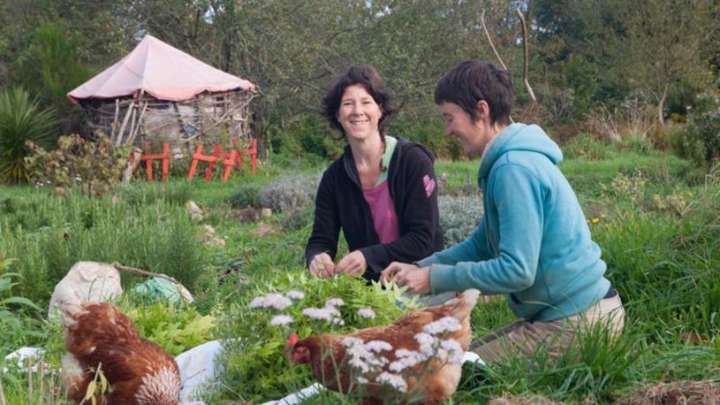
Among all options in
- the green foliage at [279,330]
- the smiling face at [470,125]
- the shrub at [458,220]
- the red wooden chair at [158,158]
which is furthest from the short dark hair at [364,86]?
the red wooden chair at [158,158]

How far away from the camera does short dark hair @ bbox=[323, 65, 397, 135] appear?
4969mm

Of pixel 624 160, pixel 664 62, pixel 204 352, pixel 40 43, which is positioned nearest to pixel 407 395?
pixel 204 352

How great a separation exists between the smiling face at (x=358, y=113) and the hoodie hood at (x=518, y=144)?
4.52ft

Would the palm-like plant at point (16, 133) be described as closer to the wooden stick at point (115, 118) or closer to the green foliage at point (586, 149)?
the wooden stick at point (115, 118)

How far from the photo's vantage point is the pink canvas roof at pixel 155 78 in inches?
743

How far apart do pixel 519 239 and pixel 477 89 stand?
64 cm

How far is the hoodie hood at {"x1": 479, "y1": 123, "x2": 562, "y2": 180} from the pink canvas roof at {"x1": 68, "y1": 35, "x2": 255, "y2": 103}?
15.9m

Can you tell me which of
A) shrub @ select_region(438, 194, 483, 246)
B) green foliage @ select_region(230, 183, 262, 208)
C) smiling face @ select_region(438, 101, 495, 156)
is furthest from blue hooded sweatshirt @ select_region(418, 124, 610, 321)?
green foliage @ select_region(230, 183, 262, 208)

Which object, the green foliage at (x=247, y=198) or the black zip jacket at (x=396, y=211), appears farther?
the green foliage at (x=247, y=198)

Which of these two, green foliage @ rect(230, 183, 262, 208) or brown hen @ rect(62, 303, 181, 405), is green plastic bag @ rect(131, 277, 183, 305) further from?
green foliage @ rect(230, 183, 262, 208)

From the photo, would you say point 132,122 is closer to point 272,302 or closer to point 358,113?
point 358,113

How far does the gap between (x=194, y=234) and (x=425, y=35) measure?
18.7 metres

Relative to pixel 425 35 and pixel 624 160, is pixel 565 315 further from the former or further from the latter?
pixel 425 35

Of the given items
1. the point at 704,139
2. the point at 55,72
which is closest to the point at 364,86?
the point at 704,139
